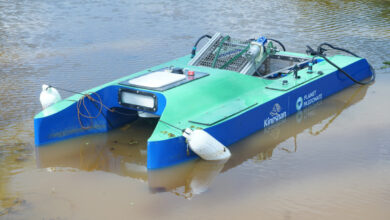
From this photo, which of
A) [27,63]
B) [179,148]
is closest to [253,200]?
[179,148]

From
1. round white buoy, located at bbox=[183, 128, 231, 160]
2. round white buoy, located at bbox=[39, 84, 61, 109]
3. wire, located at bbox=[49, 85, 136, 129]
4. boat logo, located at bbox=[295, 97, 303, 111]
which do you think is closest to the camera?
round white buoy, located at bbox=[183, 128, 231, 160]

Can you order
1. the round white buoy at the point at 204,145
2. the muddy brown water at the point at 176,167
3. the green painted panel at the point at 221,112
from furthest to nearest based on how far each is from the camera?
the green painted panel at the point at 221,112
the round white buoy at the point at 204,145
the muddy brown water at the point at 176,167

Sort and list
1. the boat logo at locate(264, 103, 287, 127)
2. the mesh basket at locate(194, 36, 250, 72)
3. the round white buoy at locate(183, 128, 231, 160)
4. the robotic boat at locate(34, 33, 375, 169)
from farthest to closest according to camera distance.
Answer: the mesh basket at locate(194, 36, 250, 72)
the boat logo at locate(264, 103, 287, 127)
the robotic boat at locate(34, 33, 375, 169)
the round white buoy at locate(183, 128, 231, 160)

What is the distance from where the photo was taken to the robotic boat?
285 inches

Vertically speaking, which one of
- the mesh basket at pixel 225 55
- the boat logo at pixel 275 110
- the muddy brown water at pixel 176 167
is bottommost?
the muddy brown water at pixel 176 167

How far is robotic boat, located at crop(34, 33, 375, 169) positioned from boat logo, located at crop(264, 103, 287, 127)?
0.02 metres

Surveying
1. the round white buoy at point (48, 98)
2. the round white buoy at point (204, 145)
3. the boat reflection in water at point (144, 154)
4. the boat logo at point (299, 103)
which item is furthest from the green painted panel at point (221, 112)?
the round white buoy at point (48, 98)

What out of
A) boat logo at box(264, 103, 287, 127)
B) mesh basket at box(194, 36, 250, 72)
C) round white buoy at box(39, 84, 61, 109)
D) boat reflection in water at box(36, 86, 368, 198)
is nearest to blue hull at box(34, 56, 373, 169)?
boat logo at box(264, 103, 287, 127)

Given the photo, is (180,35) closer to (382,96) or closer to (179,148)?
(382,96)

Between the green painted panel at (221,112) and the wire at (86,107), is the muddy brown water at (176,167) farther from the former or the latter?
the green painted panel at (221,112)

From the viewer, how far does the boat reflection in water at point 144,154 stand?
7074 millimetres

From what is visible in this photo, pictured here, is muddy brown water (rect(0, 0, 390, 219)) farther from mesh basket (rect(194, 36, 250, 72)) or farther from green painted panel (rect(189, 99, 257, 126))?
mesh basket (rect(194, 36, 250, 72))

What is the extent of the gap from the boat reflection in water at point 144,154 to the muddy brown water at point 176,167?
0.05 feet

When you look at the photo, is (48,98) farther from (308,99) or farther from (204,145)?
(308,99)
